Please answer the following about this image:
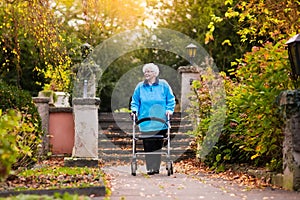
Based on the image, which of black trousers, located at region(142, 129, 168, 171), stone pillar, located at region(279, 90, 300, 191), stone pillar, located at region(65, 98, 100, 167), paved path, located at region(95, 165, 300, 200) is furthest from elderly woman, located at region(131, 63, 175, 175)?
stone pillar, located at region(279, 90, 300, 191)

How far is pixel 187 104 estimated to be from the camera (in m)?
15.0

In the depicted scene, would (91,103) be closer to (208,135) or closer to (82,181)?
(208,135)

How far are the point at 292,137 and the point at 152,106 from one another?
329cm

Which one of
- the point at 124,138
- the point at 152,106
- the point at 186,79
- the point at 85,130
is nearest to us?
the point at 152,106

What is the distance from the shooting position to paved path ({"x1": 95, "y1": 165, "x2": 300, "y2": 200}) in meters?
6.08

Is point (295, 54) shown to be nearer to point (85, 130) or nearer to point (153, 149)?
point (153, 149)

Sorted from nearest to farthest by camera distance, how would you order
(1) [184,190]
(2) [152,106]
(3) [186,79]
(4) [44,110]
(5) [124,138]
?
(1) [184,190] < (2) [152,106] < (4) [44,110] < (5) [124,138] < (3) [186,79]

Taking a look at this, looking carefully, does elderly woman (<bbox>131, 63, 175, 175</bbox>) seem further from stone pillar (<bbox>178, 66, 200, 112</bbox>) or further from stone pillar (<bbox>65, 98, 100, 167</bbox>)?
stone pillar (<bbox>178, 66, 200, 112</bbox>)

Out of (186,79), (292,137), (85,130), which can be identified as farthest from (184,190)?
(186,79)

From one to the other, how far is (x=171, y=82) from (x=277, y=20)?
1157 centimetres

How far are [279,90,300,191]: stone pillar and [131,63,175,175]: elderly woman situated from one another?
115 inches

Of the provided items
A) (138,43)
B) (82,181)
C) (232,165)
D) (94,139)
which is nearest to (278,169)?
(232,165)

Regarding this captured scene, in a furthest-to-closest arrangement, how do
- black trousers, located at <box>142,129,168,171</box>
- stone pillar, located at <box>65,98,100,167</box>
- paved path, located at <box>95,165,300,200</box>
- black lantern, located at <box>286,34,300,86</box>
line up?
stone pillar, located at <box>65,98,100,167</box>, black trousers, located at <box>142,129,168,171</box>, black lantern, located at <box>286,34,300,86</box>, paved path, located at <box>95,165,300,200</box>

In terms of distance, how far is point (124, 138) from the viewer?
45.2 feet
